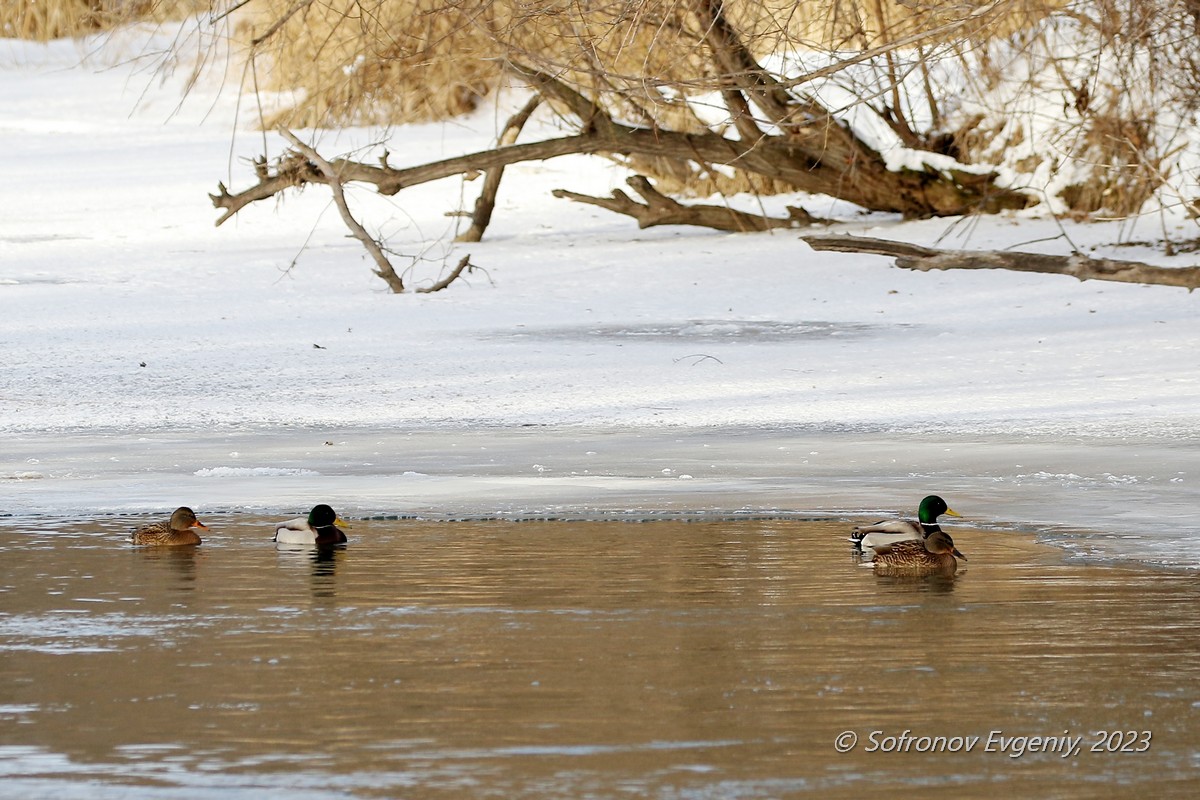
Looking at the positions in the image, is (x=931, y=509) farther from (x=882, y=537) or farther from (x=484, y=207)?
(x=484, y=207)

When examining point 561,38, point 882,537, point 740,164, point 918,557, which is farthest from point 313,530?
point 740,164

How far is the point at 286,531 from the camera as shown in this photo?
7863mm

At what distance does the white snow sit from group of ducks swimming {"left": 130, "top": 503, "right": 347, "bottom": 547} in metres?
1.03

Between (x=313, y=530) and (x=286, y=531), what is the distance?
114 millimetres

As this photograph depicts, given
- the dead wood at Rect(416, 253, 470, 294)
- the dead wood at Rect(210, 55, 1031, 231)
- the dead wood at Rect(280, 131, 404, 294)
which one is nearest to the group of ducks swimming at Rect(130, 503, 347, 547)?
the dead wood at Rect(210, 55, 1031, 231)

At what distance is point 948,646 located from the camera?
19.3 feet

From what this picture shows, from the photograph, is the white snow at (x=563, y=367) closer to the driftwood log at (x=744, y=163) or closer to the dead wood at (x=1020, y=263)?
the dead wood at (x=1020, y=263)

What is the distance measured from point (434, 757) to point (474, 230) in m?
17.6

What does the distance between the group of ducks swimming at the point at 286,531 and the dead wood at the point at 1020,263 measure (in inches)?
91.6

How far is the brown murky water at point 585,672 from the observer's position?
445 cm

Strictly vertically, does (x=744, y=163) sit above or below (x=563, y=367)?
above

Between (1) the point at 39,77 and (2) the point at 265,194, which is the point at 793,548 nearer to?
(2) the point at 265,194

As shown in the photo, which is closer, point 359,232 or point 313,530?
point 313,530

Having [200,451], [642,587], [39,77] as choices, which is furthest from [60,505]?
[39,77]
